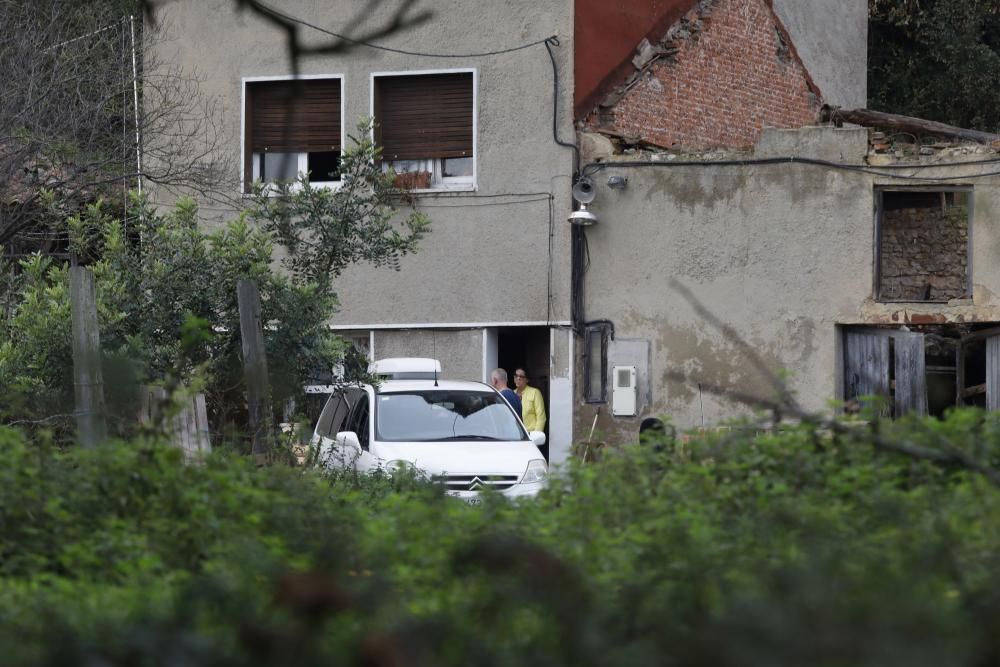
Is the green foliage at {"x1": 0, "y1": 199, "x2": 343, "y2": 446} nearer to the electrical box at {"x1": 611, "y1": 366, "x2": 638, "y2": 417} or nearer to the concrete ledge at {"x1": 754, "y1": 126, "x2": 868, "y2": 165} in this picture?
the electrical box at {"x1": 611, "y1": 366, "x2": 638, "y2": 417}

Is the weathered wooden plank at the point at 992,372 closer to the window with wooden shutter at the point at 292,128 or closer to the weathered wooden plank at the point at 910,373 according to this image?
the weathered wooden plank at the point at 910,373

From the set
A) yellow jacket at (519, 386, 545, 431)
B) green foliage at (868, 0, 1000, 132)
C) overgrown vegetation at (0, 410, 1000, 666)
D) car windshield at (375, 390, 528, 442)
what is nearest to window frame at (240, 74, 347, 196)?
yellow jacket at (519, 386, 545, 431)

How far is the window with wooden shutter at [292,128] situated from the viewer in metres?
20.0

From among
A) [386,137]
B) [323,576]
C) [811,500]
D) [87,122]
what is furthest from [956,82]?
[323,576]

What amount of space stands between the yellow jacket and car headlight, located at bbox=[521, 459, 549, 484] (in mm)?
4099

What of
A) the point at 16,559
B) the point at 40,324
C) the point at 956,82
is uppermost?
the point at 956,82

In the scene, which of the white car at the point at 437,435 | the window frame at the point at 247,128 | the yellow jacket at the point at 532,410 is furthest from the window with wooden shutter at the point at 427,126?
the white car at the point at 437,435

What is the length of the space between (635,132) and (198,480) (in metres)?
13.6

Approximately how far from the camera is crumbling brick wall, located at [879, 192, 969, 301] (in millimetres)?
19109

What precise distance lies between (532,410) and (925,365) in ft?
15.6

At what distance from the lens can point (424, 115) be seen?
774 inches

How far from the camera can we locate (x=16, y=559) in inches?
253

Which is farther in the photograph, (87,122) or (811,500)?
(87,122)

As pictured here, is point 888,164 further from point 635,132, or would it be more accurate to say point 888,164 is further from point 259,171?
point 259,171
